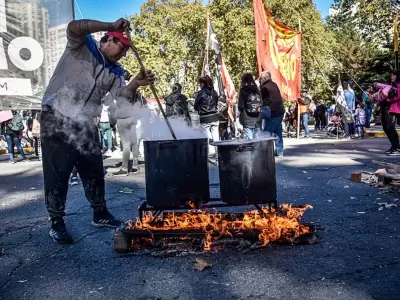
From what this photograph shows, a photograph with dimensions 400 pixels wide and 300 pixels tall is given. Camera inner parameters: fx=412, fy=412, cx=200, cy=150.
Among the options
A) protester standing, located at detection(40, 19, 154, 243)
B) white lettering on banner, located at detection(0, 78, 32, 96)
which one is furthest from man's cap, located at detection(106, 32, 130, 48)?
white lettering on banner, located at detection(0, 78, 32, 96)

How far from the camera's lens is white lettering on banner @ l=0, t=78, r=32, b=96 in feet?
34.1

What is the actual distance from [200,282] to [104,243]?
1286 millimetres

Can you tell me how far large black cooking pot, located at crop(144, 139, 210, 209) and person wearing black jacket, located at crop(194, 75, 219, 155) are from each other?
5.17m

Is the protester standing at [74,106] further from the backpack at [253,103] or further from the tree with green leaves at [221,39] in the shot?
the tree with green leaves at [221,39]

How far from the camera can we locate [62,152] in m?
3.72

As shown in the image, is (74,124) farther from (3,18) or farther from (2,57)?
(3,18)

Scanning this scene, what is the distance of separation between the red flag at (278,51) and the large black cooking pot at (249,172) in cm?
789

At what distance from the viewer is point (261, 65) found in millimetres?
11594

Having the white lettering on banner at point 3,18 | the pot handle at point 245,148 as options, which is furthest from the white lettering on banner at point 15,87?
the pot handle at point 245,148

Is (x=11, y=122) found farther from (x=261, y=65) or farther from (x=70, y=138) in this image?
(x=70, y=138)

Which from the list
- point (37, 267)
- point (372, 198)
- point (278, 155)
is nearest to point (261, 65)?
point (278, 155)

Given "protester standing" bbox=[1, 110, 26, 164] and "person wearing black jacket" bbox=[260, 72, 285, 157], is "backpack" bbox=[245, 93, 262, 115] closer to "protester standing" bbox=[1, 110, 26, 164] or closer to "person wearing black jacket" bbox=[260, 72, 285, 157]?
"person wearing black jacket" bbox=[260, 72, 285, 157]

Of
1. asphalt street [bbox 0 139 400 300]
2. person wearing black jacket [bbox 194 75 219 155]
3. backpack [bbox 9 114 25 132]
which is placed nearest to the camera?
asphalt street [bbox 0 139 400 300]

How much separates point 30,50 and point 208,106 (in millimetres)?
5045
